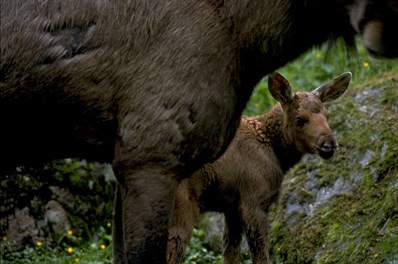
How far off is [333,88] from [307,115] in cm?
36

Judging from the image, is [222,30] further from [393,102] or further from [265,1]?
[393,102]

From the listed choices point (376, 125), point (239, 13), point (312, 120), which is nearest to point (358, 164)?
point (376, 125)

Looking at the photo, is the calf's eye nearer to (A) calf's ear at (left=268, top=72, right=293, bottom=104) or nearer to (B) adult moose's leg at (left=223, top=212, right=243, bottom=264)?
(A) calf's ear at (left=268, top=72, right=293, bottom=104)

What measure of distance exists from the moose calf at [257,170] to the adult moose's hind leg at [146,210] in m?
1.59

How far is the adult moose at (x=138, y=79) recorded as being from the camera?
16.8 feet

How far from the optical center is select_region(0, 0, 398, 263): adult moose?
512 cm

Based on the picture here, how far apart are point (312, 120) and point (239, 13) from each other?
2.14m

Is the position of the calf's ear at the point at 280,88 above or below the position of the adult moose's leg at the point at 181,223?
above

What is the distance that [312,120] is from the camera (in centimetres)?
727

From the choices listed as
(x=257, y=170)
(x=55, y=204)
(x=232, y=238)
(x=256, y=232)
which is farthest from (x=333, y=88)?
(x=55, y=204)

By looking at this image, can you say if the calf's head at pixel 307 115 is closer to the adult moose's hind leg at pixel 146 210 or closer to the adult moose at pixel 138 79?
the adult moose at pixel 138 79

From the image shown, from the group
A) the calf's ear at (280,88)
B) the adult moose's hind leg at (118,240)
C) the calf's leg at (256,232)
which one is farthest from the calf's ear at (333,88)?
the adult moose's hind leg at (118,240)

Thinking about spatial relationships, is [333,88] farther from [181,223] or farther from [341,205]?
[181,223]

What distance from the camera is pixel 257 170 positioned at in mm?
7375
